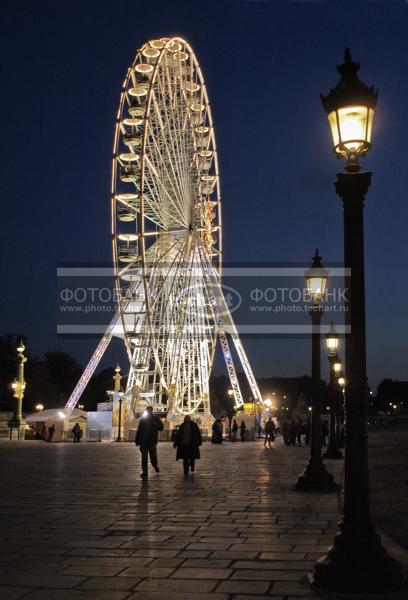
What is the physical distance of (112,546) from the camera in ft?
25.5

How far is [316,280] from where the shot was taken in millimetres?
13398

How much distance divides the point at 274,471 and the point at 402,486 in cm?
380

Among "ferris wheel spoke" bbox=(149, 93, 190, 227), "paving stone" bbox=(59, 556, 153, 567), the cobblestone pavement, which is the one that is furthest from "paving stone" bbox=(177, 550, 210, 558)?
"ferris wheel spoke" bbox=(149, 93, 190, 227)

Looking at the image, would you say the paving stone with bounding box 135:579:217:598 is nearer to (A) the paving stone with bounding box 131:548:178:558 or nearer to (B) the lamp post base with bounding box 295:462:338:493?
(A) the paving stone with bounding box 131:548:178:558

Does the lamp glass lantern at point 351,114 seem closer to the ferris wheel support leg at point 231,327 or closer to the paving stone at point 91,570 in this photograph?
the paving stone at point 91,570

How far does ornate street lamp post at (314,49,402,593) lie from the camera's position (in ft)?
19.3

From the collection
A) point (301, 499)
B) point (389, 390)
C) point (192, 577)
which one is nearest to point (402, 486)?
point (301, 499)

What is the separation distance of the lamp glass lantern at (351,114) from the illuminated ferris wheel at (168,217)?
98.9ft

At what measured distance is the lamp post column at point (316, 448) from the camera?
13602 millimetres

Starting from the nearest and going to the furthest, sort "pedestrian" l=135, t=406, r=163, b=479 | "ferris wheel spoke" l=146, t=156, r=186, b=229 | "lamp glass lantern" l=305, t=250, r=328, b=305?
"lamp glass lantern" l=305, t=250, r=328, b=305, "pedestrian" l=135, t=406, r=163, b=479, "ferris wheel spoke" l=146, t=156, r=186, b=229

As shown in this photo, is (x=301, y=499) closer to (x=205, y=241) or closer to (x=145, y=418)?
(x=145, y=418)

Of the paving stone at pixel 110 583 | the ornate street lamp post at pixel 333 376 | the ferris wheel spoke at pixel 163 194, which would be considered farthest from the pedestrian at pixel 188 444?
the ferris wheel spoke at pixel 163 194

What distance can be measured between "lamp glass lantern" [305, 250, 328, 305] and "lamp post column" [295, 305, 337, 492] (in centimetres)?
48

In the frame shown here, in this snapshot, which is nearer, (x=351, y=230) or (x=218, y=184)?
(x=351, y=230)
